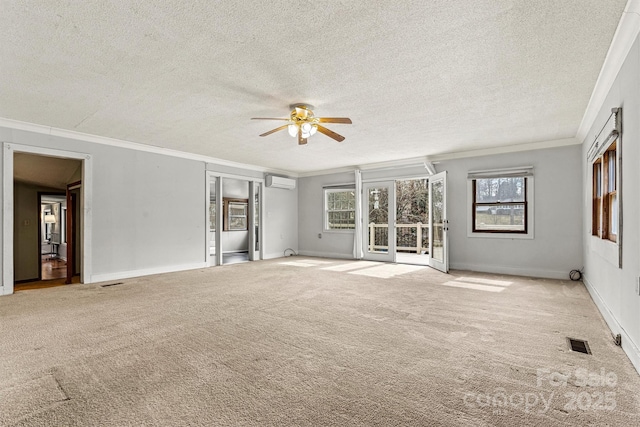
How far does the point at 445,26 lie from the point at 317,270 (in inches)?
192

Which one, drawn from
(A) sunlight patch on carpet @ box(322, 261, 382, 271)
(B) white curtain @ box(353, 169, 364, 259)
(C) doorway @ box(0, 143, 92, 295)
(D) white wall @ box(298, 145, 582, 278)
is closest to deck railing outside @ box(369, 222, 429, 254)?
(B) white curtain @ box(353, 169, 364, 259)

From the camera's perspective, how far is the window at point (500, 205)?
5.80 m

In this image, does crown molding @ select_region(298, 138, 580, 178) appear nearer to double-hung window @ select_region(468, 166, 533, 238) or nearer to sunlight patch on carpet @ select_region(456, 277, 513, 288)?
double-hung window @ select_region(468, 166, 533, 238)

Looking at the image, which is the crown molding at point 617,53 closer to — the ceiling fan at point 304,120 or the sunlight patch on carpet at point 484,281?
the ceiling fan at point 304,120

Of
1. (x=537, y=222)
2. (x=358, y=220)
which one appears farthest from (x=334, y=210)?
(x=537, y=222)

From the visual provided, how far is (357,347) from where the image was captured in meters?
2.50

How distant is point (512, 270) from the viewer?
5812 mm

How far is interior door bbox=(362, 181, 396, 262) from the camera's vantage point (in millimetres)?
7648

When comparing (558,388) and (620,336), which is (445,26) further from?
(620,336)

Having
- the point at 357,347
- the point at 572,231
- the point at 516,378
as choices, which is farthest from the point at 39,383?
the point at 572,231

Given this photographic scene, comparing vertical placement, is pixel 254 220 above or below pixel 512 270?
above

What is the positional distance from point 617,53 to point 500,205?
3769mm

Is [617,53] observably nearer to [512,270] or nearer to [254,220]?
[512,270]

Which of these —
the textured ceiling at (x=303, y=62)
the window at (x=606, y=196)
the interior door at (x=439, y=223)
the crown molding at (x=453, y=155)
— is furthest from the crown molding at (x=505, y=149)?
the window at (x=606, y=196)
